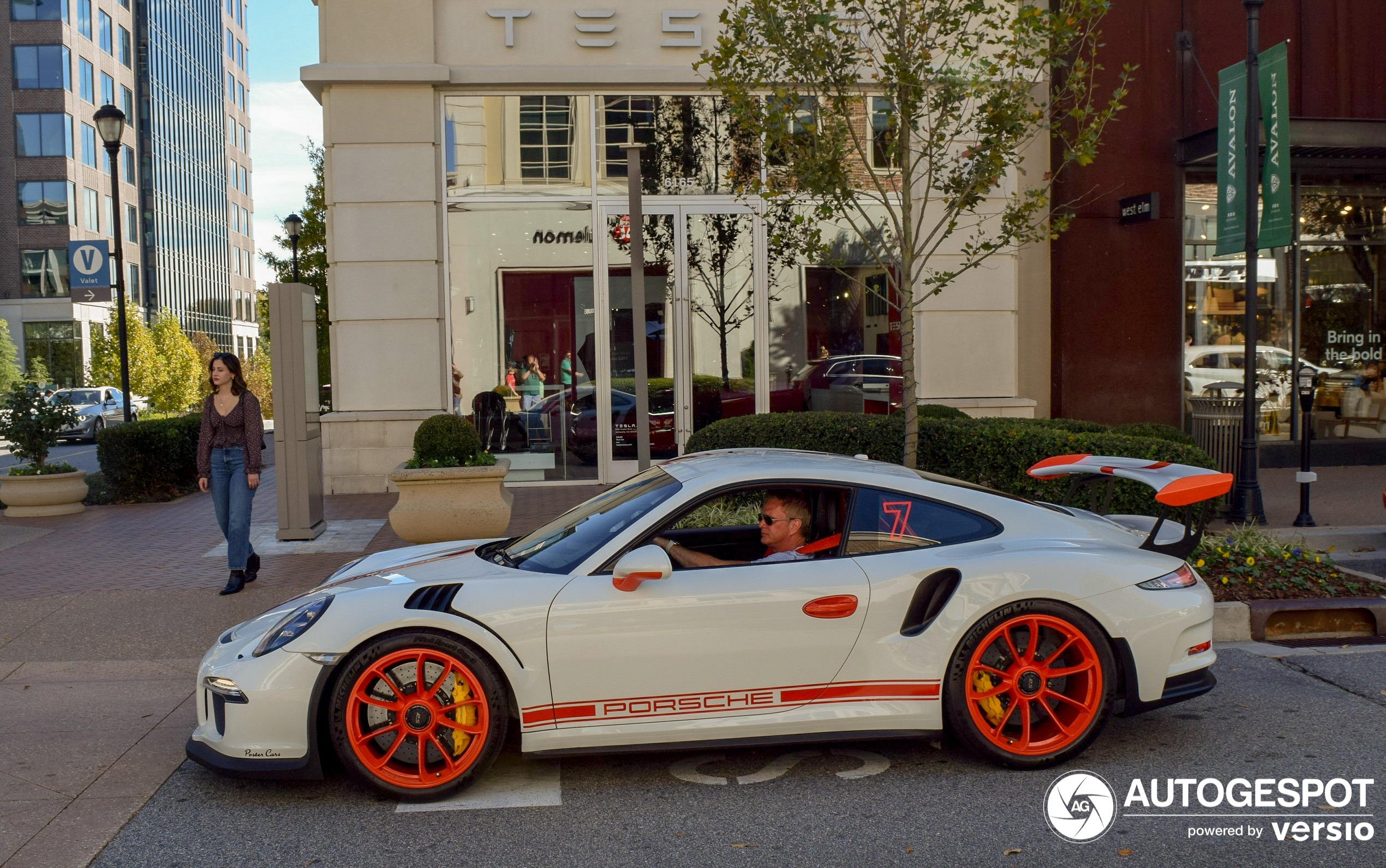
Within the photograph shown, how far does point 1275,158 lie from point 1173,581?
29.6 feet

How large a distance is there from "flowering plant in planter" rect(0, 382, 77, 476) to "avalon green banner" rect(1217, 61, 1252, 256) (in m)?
13.0

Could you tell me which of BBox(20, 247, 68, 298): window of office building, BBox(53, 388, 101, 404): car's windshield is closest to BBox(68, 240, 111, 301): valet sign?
BBox(53, 388, 101, 404): car's windshield

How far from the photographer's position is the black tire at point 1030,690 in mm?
4418

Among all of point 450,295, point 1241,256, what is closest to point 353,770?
point 450,295

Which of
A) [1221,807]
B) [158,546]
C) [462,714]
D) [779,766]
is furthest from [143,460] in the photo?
[1221,807]

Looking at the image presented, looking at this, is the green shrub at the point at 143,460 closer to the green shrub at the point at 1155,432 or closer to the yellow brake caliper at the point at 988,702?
the green shrub at the point at 1155,432

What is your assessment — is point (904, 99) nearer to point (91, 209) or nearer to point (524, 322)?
point (524, 322)

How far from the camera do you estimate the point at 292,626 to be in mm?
4328

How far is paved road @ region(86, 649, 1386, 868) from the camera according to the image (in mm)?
3771

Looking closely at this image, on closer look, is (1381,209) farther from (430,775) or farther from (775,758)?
(430,775)

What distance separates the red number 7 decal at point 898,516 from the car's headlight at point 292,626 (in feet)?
7.32

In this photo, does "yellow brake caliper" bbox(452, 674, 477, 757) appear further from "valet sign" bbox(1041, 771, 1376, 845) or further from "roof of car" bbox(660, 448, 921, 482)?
"valet sign" bbox(1041, 771, 1376, 845)

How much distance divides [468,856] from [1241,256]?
14.0 meters

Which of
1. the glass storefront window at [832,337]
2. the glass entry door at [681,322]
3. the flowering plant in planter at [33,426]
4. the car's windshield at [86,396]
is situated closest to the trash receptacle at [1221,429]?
the glass storefront window at [832,337]
